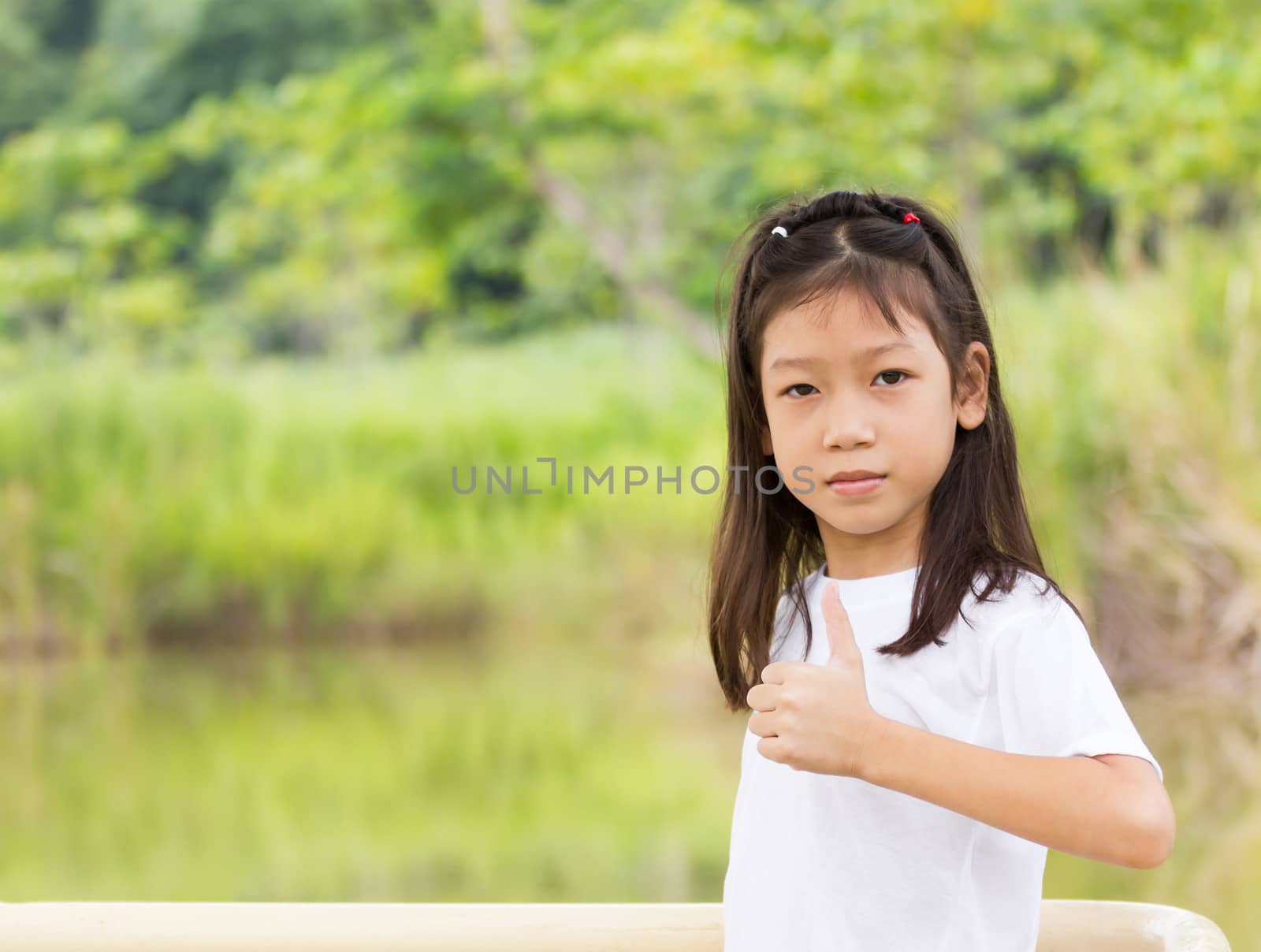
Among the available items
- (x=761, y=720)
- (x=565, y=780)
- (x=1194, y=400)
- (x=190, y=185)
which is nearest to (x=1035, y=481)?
(x=1194, y=400)

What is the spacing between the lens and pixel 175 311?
5309 millimetres

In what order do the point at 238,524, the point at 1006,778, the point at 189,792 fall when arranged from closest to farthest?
the point at 1006,778 → the point at 189,792 → the point at 238,524

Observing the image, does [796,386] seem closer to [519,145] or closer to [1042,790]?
[1042,790]

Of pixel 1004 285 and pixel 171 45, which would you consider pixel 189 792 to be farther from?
pixel 171 45

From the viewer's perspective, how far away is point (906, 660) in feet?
1.67

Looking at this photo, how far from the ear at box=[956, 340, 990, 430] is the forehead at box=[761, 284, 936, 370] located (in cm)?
3

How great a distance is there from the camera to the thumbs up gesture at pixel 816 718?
17.8 inches

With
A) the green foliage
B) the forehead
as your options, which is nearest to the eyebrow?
the forehead

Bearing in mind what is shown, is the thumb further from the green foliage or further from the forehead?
the green foliage

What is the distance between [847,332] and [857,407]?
0.03 meters

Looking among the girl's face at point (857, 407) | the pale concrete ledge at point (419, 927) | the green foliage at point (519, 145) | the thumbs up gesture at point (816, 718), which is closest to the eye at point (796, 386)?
the girl's face at point (857, 407)

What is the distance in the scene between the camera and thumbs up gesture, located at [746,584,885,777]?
0.45 m

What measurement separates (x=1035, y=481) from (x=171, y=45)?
4119 mm

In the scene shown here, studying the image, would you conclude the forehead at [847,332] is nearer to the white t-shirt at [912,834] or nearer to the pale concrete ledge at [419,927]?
the white t-shirt at [912,834]
